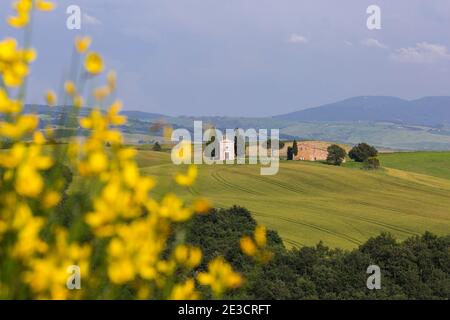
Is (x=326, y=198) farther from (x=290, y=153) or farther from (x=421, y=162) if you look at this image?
(x=421, y=162)

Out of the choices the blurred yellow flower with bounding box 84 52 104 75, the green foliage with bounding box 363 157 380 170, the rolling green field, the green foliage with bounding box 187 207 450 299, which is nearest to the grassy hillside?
the rolling green field

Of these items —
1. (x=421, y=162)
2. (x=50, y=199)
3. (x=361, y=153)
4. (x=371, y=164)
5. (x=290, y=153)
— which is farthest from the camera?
(x=421, y=162)

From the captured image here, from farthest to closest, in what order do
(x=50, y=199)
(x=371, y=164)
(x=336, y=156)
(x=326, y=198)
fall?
(x=336, y=156) → (x=371, y=164) → (x=326, y=198) → (x=50, y=199)

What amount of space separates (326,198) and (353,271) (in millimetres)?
50531

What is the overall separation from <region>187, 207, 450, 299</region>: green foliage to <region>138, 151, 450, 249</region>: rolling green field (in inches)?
738

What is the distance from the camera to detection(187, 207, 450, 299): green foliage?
51.8 feet

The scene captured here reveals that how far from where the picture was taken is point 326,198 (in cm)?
6719

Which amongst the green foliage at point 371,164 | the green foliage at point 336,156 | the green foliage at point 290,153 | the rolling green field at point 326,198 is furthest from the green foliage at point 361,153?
the green foliage at point 290,153

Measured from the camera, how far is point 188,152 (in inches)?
133

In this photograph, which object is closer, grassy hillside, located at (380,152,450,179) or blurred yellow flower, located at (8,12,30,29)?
blurred yellow flower, located at (8,12,30,29)

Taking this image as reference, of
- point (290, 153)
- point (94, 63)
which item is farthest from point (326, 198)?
point (94, 63)

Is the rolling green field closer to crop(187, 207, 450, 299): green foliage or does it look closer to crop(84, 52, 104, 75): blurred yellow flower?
crop(187, 207, 450, 299): green foliage
